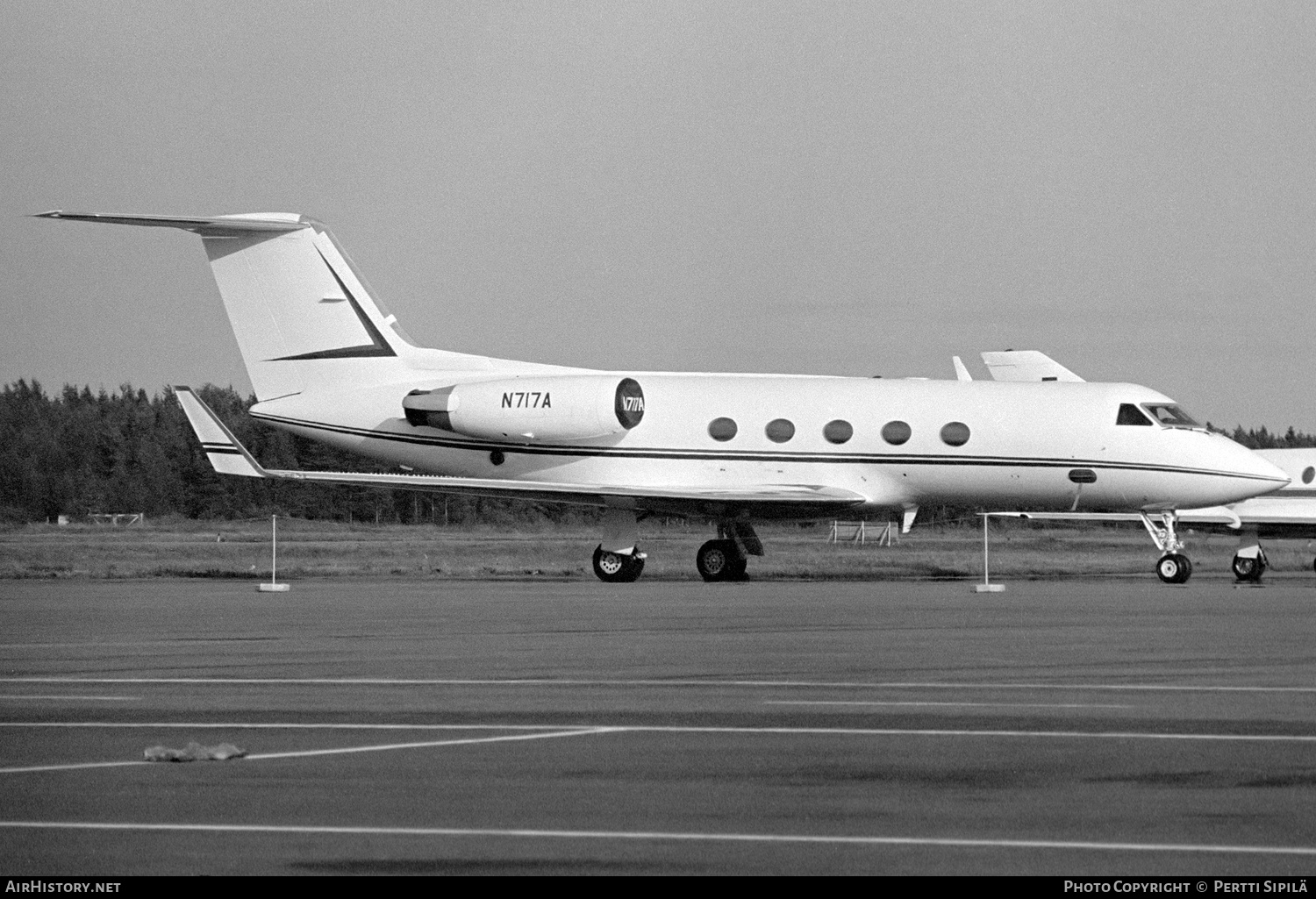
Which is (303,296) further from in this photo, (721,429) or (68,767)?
(68,767)

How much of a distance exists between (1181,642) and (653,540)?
29.3m

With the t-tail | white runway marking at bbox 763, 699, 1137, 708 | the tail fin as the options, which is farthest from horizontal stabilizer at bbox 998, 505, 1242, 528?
white runway marking at bbox 763, 699, 1137, 708

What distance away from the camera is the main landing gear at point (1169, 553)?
27.9 meters

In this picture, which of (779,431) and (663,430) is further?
(663,430)

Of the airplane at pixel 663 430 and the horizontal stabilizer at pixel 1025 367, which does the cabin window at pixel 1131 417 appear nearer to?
the airplane at pixel 663 430

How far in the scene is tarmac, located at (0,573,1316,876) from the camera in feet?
21.4

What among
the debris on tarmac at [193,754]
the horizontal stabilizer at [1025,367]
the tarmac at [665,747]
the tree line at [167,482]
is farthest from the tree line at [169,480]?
the debris on tarmac at [193,754]

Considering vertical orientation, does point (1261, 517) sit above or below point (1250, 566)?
above

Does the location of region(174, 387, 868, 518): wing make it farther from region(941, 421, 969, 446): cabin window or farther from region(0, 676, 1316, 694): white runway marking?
region(0, 676, 1316, 694): white runway marking

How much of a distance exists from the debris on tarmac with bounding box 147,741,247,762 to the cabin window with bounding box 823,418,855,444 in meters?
21.5

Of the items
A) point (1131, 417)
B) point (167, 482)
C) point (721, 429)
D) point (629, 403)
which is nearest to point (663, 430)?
point (629, 403)

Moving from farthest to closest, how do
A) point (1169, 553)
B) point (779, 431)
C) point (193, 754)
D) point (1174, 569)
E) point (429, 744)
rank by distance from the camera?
1. point (779, 431)
2. point (1169, 553)
3. point (1174, 569)
4. point (429, 744)
5. point (193, 754)

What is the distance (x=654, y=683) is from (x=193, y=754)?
160 inches

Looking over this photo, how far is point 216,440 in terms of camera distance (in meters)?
27.7
